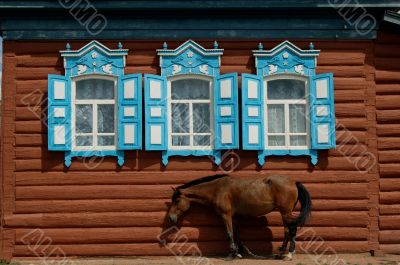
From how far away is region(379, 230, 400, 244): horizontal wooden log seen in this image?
8.55 meters

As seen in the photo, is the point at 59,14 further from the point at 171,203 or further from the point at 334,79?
the point at 334,79

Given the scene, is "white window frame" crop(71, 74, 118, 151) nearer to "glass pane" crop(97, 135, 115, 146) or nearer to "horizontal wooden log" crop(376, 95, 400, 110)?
"glass pane" crop(97, 135, 115, 146)

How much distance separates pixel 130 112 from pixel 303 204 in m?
3.40

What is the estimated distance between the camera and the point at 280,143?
8578 mm

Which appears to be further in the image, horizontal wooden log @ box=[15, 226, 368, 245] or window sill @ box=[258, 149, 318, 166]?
window sill @ box=[258, 149, 318, 166]

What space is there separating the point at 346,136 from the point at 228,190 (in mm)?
2399

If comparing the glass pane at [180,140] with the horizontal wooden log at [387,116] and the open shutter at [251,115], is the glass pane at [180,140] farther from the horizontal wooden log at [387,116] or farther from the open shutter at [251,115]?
the horizontal wooden log at [387,116]

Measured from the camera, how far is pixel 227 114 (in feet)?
27.4

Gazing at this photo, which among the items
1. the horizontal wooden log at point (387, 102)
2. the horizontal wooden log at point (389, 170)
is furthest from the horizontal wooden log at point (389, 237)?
the horizontal wooden log at point (387, 102)

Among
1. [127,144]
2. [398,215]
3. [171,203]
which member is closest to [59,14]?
[127,144]

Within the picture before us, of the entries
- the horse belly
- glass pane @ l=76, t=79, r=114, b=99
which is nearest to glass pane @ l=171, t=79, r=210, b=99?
glass pane @ l=76, t=79, r=114, b=99

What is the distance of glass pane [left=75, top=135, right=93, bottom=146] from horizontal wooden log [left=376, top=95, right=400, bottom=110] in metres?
5.29

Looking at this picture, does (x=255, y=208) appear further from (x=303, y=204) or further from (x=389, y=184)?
(x=389, y=184)

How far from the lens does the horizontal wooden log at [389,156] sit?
8.64m
